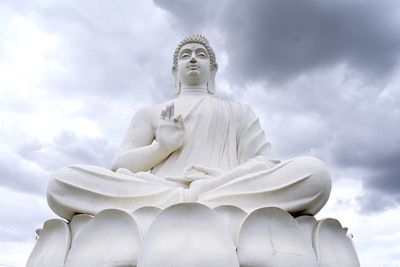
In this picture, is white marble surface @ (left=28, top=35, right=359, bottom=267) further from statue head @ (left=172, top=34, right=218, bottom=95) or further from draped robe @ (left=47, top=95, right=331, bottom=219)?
statue head @ (left=172, top=34, right=218, bottom=95)

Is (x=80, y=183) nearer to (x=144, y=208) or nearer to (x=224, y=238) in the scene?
(x=144, y=208)

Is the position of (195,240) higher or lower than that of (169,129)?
lower

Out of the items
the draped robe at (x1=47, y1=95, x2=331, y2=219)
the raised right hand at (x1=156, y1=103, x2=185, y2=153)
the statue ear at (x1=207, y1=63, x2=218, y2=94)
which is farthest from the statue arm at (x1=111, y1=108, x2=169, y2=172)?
the statue ear at (x1=207, y1=63, x2=218, y2=94)

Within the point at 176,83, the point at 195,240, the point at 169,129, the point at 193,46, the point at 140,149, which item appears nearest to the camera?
the point at 195,240

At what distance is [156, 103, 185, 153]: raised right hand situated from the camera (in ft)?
15.1

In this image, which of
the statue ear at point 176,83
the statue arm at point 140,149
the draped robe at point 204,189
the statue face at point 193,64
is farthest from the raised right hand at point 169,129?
the statue ear at point 176,83

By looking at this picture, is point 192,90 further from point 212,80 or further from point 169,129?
point 169,129

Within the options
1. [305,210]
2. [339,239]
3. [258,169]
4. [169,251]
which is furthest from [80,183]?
[339,239]

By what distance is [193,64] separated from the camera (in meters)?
5.57

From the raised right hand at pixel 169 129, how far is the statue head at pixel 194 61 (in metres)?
1.09

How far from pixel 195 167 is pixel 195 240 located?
51.7 inches

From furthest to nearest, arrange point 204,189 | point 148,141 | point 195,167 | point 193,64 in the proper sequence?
point 193,64 < point 148,141 < point 195,167 < point 204,189

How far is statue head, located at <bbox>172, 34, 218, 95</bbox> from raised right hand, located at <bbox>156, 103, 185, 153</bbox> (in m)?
1.09

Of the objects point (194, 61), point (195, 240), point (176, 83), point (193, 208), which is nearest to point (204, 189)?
point (193, 208)
